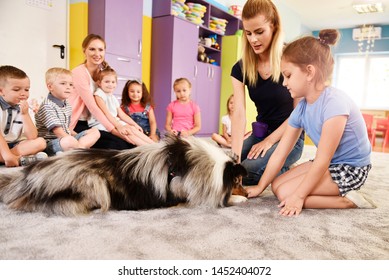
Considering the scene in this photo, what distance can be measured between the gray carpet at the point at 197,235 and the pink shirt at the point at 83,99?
158cm

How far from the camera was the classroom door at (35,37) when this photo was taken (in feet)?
13.3

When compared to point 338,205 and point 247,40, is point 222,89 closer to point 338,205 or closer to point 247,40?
point 247,40

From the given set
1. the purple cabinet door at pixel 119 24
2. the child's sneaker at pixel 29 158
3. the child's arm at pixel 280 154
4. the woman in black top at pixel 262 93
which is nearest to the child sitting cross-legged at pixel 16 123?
the child's sneaker at pixel 29 158

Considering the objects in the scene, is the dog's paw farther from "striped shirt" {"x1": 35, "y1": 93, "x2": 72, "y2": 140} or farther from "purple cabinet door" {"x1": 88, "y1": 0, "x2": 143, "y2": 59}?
"purple cabinet door" {"x1": 88, "y1": 0, "x2": 143, "y2": 59}

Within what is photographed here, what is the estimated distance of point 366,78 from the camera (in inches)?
422

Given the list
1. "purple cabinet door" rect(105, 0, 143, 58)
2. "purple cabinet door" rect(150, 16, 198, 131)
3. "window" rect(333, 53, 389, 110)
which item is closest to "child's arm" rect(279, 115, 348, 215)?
"purple cabinet door" rect(105, 0, 143, 58)

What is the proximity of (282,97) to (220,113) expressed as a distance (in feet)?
16.2

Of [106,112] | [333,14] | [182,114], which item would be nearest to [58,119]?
[106,112]

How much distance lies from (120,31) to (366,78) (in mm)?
9121

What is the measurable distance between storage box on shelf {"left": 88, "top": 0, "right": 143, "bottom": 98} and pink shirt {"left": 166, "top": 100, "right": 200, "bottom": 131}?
3.53 ft

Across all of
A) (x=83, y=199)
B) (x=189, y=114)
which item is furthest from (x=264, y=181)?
(x=189, y=114)

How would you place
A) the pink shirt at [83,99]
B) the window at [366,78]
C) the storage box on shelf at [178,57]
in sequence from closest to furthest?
the pink shirt at [83,99] < the storage box on shelf at [178,57] < the window at [366,78]

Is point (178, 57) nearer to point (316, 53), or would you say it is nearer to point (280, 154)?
point (280, 154)

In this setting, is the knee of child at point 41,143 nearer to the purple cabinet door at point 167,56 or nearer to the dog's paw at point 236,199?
the dog's paw at point 236,199
